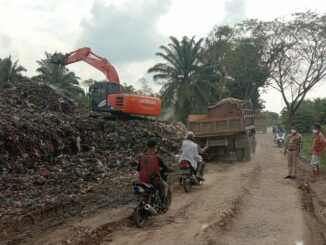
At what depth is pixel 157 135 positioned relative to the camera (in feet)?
66.4

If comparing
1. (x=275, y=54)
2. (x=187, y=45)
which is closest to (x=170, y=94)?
(x=187, y=45)

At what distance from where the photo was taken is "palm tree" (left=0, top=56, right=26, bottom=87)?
44.0 metres

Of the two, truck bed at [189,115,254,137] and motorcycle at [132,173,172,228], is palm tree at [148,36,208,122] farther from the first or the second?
motorcycle at [132,173,172,228]

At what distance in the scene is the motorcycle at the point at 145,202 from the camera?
7551 millimetres

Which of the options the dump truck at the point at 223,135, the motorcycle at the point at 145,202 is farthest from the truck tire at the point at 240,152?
the motorcycle at the point at 145,202

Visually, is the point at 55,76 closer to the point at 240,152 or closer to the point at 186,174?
the point at 240,152

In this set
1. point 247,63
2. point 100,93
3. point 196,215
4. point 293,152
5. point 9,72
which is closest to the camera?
point 196,215

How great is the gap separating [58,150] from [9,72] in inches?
1271

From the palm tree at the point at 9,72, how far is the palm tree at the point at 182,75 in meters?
13.8

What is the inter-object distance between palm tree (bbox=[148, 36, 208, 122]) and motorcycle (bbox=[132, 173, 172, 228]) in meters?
34.5

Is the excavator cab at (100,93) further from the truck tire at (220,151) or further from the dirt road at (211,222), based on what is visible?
the dirt road at (211,222)

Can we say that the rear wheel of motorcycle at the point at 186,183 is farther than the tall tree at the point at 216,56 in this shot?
No

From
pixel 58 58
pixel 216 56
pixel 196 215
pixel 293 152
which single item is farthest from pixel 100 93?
pixel 216 56

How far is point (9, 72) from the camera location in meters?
44.6
